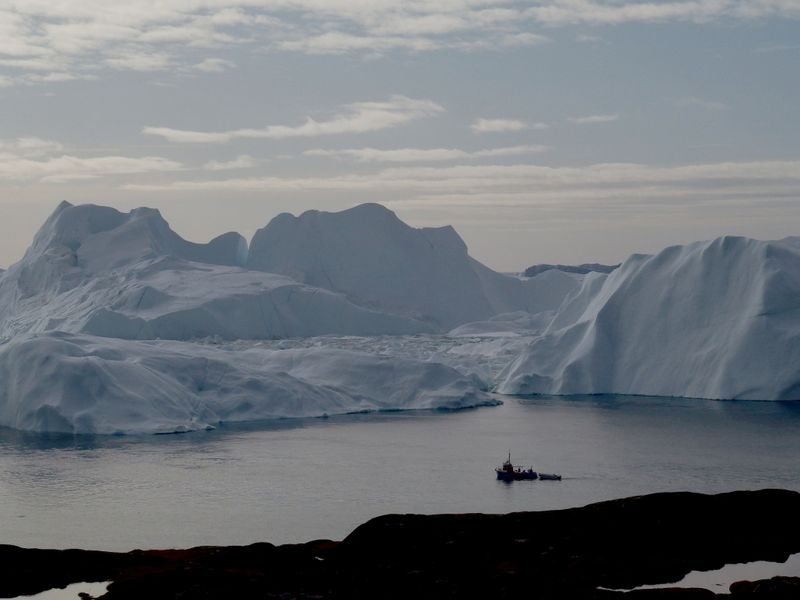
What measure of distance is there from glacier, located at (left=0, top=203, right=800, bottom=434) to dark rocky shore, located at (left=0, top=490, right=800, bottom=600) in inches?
615

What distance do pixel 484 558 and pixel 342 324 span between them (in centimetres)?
3955

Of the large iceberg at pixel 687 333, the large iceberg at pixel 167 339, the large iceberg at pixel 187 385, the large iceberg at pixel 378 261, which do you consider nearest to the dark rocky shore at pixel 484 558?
Answer: the large iceberg at pixel 187 385

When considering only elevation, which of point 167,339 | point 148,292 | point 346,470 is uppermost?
point 148,292

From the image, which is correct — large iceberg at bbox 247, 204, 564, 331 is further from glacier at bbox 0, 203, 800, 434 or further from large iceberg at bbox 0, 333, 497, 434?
large iceberg at bbox 0, 333, 497, 434

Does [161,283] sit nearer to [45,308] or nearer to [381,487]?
[45,308]

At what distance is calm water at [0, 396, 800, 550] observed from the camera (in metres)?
21.5

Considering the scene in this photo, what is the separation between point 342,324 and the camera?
183ft

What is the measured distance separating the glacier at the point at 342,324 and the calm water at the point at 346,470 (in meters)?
1.66

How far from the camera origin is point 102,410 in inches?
1260

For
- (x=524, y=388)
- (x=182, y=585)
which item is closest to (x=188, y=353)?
(x=524, y=388)

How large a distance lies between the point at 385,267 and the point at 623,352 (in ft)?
69.7

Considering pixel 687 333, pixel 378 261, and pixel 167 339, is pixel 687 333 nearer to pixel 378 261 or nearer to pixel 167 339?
pixel 167 339

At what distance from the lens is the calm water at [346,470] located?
70.4 ft

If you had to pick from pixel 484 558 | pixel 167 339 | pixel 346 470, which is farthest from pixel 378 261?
pixel 484 558
